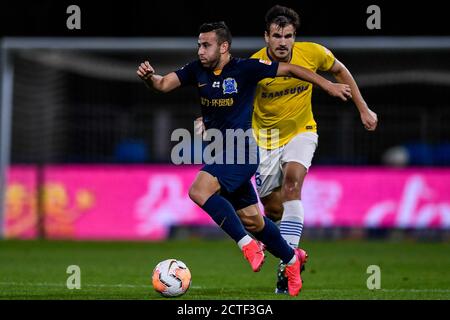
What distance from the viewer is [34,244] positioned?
1449 centimetres

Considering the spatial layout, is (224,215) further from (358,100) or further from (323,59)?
(323,59)

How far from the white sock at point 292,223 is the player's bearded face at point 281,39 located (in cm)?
121

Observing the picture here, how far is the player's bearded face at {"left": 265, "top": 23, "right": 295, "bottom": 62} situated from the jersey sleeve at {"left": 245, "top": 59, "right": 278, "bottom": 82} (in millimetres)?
674

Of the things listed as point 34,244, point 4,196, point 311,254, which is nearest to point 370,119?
point 311,254

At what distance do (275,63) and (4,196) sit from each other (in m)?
8.70

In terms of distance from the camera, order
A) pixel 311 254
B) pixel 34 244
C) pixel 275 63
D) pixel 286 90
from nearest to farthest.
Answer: pixel 275 63
pixel 286 90
pixel 311 254
pixel 34 244

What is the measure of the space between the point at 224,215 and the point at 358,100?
64.2 inches

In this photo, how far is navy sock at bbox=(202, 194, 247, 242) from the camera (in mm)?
7645

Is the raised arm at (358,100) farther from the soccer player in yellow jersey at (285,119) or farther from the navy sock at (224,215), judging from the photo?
the navy sock at (224,215)

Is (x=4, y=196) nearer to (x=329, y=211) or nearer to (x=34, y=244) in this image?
Result: (x=34, y=244)

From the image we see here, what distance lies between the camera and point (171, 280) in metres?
7.42

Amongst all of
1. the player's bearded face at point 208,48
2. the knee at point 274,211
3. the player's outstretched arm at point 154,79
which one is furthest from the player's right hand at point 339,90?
the knee at point 274,211

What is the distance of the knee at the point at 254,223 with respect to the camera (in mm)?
7832
